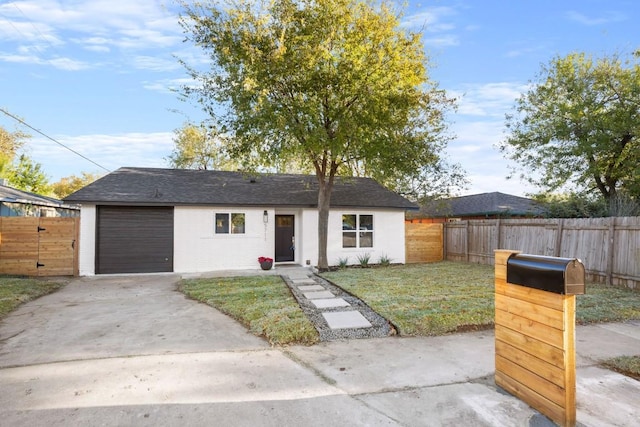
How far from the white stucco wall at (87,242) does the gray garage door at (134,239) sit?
14 cm

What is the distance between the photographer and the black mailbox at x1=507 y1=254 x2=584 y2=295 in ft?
8.35

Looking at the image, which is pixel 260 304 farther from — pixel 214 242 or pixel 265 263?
pixel 214 242

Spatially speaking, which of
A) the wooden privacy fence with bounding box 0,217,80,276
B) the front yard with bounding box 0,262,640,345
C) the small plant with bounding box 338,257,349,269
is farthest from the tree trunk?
the wooden privacy fence with bounding box 0,217,80,276

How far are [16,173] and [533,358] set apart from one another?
3094 centimetres

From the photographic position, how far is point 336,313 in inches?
240

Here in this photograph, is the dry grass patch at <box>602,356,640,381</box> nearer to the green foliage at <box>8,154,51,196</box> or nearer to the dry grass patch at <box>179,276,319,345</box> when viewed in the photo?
the dry grass patch at <box>179,276,319,345</box>

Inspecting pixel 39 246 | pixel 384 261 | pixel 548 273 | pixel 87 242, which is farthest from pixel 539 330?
pixel 39 246

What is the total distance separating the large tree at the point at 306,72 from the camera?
985 centimetres

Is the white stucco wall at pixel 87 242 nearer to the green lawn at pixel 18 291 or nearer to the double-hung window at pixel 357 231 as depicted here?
the green lawn at pixel 18 291

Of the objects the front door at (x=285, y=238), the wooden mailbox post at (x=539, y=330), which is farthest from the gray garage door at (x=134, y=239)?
the wooden mailbox post at (x=539, y=330)

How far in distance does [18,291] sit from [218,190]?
647 cm

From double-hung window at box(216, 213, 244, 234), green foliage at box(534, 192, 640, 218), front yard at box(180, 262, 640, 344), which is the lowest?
front yard at box(180, 262, 640, 344)

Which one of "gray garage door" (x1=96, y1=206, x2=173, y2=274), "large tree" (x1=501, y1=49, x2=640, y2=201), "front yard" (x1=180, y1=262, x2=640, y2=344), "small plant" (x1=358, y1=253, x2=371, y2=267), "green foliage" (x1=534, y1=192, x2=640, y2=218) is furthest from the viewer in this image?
"large tree" (x1=501, y1=49, x2=640, y2=201)

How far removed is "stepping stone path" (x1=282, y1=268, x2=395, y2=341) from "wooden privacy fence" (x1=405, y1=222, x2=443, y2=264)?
704cm
